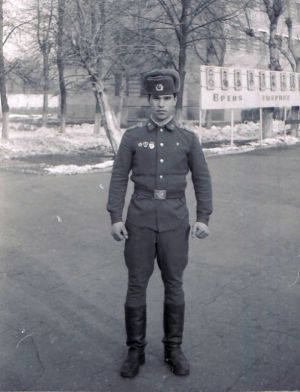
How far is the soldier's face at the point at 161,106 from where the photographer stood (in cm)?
331

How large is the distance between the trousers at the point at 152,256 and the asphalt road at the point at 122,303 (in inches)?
19.4

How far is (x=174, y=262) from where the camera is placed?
338 cm

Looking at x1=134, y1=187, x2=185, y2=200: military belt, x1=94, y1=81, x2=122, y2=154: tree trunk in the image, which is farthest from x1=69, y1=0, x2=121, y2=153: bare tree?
x1=134, y1=187, x2=185, y2=200: military belt

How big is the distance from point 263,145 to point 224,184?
9.90 meters

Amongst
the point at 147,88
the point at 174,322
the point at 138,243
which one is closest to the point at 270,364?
the point at 174,322

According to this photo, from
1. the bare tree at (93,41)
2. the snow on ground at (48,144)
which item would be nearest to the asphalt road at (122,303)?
the bare tree at (93,41)

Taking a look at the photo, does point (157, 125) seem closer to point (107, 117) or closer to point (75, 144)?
point (107, 117)

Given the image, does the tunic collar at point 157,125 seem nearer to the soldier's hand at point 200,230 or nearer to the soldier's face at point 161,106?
the soldier's face at point 161,106

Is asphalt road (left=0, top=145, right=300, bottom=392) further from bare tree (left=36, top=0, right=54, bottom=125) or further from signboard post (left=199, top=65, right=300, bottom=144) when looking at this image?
bare tree (left=36, top=0, right=54, bottom=125)

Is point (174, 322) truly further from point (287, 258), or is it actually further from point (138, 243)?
point (287, 258)

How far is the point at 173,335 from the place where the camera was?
344 centimetres

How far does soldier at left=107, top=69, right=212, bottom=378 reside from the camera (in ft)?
11.0

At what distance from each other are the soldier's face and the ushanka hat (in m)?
0.03

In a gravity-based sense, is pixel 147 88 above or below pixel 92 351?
above
